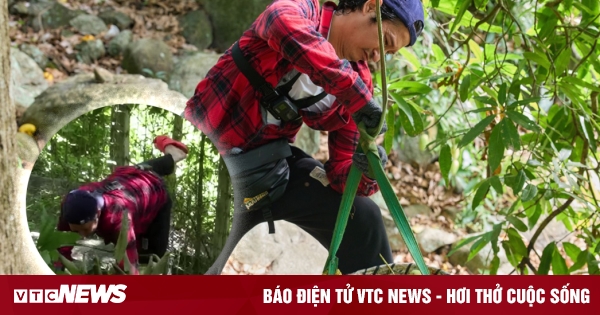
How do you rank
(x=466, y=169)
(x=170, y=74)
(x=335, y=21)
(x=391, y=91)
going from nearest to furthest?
(x=335, y=21), (x=391, y=91), (x=466, y=169), (x=170, y=74)

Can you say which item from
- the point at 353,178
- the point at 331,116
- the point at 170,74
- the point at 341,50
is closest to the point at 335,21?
the point at 341,50

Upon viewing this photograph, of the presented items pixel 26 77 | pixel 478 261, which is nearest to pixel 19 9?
pixel 26 77

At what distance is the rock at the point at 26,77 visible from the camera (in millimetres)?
3430

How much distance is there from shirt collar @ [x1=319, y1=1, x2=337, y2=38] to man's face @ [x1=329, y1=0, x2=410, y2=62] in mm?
14

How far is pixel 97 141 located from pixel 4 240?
0.71ft

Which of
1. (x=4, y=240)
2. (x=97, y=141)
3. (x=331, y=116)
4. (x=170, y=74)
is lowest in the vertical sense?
(x=4, y=240)

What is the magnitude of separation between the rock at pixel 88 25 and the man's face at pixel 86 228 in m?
3.42

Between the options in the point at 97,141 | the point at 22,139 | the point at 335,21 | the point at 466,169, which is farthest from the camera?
the point at 466,169

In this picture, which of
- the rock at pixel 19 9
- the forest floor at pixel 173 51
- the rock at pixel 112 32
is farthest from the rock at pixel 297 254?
the rock at pixel 19 9

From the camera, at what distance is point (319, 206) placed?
4.80ft

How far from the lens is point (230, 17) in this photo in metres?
4.33

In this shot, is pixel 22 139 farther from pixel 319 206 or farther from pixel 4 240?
pixel 319 206

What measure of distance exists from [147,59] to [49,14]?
2.45 ft

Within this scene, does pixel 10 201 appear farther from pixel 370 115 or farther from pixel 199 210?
pixel 370 115
